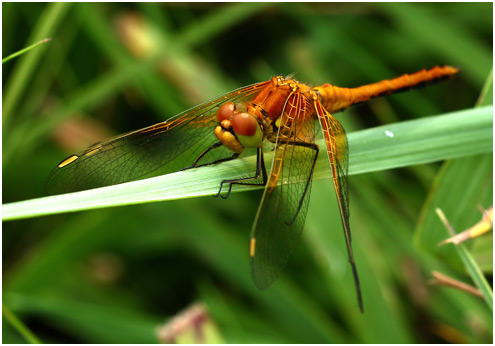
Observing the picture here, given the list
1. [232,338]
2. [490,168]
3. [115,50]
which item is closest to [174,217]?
[232,338]

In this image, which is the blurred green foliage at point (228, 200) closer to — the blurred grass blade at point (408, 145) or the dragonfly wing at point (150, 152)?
the blurred grass blade at point (408, 145)

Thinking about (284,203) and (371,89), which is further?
(371,89)

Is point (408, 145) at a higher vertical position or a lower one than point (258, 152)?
lower

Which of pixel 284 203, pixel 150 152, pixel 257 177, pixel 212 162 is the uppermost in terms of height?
pixel 150 152

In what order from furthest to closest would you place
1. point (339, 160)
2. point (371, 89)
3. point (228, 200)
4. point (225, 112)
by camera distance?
point (228, 200) < point (371, 89) < point (225, 112) < point (339, 160)

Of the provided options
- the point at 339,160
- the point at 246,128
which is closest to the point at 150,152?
the point at 246,128

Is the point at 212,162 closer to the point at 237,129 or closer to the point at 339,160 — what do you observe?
the point at 237,129

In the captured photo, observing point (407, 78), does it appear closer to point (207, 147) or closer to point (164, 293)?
point (207, 147)

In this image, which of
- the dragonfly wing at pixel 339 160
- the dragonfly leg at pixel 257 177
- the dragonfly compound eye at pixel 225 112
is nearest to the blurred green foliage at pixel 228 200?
the dragonfly wing at pixel 339 160
